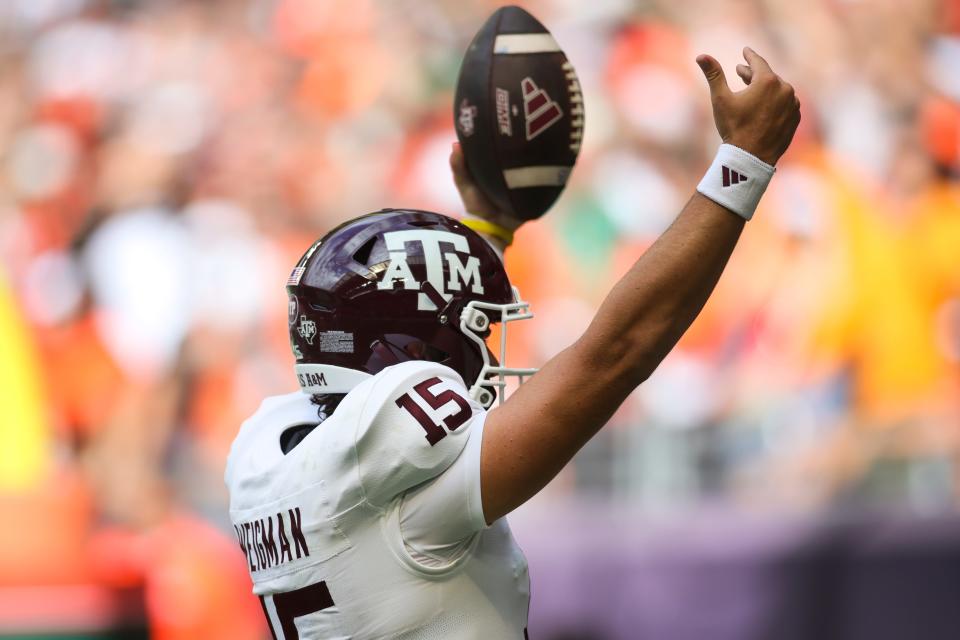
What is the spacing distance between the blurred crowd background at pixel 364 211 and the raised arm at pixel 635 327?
3377mm

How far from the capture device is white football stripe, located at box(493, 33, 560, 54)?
9.08ft

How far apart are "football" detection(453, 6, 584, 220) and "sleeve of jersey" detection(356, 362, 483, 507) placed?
0.88 m

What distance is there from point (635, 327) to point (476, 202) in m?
1.00

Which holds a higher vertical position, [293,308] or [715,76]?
[715,76]

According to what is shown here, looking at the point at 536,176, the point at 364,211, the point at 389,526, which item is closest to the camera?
the point at 389,526

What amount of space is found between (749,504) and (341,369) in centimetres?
364

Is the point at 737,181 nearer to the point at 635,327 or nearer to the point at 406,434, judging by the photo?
the point at 635,327

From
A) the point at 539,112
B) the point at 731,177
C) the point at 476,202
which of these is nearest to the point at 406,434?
the point at 731,177

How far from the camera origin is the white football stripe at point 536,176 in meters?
2.62

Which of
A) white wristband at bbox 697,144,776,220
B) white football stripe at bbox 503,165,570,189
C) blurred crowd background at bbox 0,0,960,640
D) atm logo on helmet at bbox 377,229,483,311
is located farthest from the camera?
blurred crowd background at bbox 0,0,960,640

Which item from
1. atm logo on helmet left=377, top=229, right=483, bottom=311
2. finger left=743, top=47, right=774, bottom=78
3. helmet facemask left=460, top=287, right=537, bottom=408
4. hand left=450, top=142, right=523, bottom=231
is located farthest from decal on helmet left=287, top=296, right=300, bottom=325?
finger left=743, top=47, right=774, bottom=78

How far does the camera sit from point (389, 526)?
1.86 meters

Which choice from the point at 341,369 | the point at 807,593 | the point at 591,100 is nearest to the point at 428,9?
the point at 591,100

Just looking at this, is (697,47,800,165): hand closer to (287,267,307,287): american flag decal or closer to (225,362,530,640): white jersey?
(225,362,530,640): white jersey
